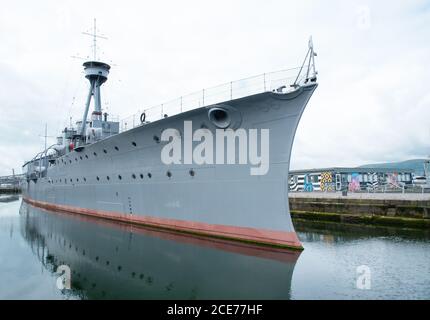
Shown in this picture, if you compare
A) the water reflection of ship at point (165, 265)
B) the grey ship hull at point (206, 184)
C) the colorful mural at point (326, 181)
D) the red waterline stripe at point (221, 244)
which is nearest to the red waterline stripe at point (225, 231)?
the grey ship hull at point (206, 184)

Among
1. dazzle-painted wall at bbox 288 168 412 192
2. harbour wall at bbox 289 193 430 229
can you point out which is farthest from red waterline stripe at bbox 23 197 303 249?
dazzle-painted wall at bbox 288 168 412 192

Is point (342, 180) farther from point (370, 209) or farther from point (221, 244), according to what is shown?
point (221, 244)

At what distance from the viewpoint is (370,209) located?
18703 mm

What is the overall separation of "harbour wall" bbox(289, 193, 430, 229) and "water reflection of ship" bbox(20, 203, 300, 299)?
9403 mm

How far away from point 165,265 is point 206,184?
12.1 feet

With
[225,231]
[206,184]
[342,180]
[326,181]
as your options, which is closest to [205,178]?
[206,184]

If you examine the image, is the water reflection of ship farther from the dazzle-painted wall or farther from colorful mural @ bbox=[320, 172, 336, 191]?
colorful mural @ bbox=[320, 172, 336, 191]

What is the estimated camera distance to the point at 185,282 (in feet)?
29.1

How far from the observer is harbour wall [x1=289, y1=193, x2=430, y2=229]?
55.0ft

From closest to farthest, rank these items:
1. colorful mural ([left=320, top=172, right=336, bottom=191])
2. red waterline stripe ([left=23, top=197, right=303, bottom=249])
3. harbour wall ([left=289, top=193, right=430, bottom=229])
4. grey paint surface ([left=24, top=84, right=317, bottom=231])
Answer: grey paint surface ([left=24, top=84, right=317, bottom=231]) → red waterline stripe ([left=23, top=197, right=303, bottom=249]) → harbour wall ([left=289, top=193, right=430, bottom=229]) → colorful mural ([left=320, top=172, right=336, bottom=191])
